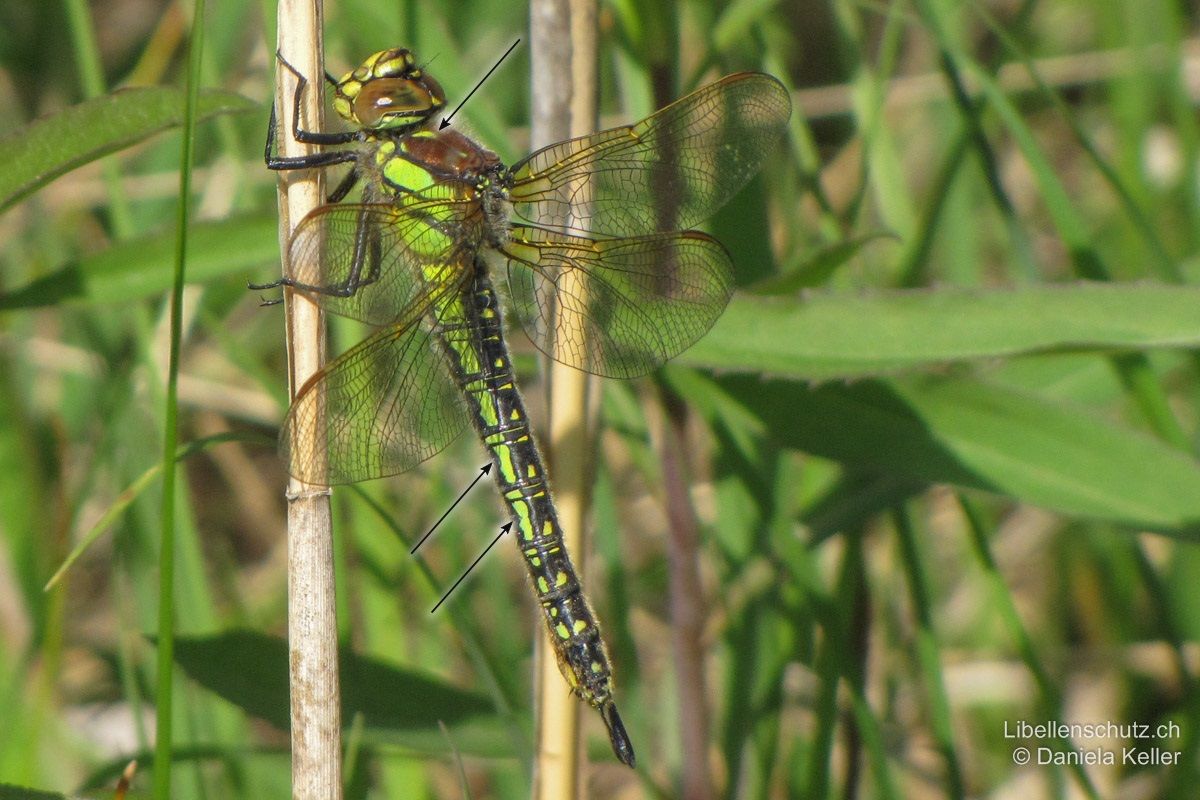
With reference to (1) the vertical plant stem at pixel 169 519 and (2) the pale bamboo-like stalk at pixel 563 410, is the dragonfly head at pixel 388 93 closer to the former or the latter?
(2) the pale bamboo-like stalk at pixel 563 410

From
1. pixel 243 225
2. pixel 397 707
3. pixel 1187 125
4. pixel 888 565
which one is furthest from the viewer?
pixel 888 565

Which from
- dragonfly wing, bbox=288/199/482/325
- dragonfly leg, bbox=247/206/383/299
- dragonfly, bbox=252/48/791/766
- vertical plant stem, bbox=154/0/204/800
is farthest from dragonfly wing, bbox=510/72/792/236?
vertical plant stem, bbox=154/0/204/800

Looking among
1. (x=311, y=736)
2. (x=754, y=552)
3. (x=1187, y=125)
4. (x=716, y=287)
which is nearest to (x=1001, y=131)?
(x=1187, y=125)

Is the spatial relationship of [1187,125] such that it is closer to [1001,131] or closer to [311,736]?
[1001,131]

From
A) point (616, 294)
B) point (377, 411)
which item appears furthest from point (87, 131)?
point (616, 294)

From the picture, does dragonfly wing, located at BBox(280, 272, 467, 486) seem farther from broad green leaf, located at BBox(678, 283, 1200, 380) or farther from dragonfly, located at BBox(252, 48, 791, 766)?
broad green leaf, located at BBox(678, 283, 1200, 380)
